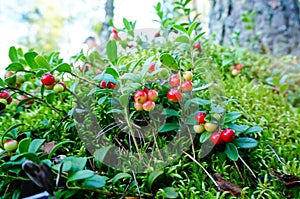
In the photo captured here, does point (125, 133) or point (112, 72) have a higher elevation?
point (112, 72)

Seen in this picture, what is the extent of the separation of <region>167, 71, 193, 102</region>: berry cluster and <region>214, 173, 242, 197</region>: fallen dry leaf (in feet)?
0.81

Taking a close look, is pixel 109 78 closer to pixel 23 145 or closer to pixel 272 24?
pixel 23 145

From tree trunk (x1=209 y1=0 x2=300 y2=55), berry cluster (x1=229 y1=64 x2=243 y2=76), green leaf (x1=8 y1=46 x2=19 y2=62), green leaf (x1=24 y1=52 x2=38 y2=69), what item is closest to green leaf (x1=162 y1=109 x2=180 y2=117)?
green leaf (x1=24 y1=52 x2=38 y2=69)

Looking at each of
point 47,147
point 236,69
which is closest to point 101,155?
point 47,147

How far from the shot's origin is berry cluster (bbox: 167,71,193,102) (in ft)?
2.43

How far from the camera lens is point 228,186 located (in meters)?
0.68

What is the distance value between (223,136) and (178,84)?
0.66 feet

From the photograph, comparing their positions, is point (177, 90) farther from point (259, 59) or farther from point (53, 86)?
point (259, 59)

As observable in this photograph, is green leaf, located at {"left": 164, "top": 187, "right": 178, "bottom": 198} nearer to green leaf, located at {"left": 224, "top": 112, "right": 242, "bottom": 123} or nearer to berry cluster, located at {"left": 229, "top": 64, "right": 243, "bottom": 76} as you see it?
green leaf, located at {"left": 224, "top": 112, "right": 242, "bottom": 123}

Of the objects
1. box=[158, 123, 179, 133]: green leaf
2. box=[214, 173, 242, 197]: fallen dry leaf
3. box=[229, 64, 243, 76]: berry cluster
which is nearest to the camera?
box=[214, 173, 242, 197]: fallen dry leaf

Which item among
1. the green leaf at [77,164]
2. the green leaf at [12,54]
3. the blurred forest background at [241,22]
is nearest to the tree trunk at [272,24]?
the blurred forest background at [241,22]

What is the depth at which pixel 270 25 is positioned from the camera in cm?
214

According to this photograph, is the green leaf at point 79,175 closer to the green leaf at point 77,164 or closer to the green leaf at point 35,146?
the green leaf at point 77,164

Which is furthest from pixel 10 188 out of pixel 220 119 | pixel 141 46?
pixel 141 46
